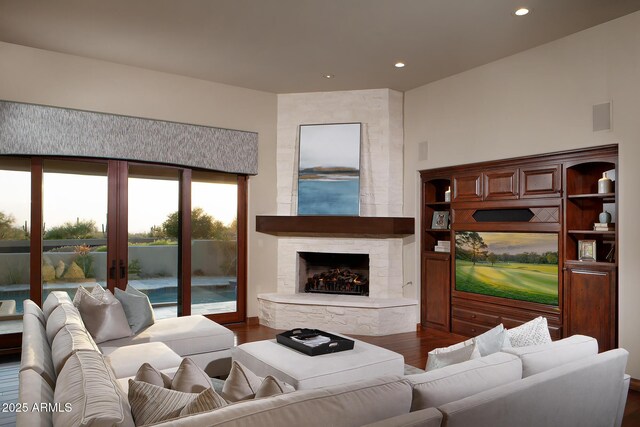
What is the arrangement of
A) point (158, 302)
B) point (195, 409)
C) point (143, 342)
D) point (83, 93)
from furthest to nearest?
point (158, 302)
point (83, 93)
point (143, 342)
point (195, 409)

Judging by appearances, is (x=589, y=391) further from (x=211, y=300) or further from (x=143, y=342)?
(x=211, y=300)

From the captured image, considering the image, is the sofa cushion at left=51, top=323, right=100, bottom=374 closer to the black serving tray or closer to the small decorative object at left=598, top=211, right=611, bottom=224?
the black serving tray

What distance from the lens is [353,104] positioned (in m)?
Result: 6.24

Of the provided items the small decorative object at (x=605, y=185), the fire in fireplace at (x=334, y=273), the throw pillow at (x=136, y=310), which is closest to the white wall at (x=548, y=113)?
the small decorative object at (x=605, y=185)

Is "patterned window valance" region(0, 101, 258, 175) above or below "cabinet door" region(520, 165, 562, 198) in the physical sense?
above

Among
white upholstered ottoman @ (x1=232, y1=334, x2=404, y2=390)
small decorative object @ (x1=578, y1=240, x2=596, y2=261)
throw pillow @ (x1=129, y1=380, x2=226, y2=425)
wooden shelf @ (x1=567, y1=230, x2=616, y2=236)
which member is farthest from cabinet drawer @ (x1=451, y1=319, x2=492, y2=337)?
throw pillow @ (x1=129, y1=380, x2=226, y2=425)

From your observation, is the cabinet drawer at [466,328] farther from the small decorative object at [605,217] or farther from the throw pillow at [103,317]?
the throw pillow at [103,317]

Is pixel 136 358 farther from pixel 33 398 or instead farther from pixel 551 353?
pixel 551 353

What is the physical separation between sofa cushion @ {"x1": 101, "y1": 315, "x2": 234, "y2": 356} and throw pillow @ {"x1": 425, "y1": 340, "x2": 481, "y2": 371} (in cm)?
214

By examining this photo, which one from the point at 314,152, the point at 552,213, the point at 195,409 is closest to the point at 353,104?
the point at 314,152

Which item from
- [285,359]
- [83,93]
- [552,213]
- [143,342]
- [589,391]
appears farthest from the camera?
[83,93]

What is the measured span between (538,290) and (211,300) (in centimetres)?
391

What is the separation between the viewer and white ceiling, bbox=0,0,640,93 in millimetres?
3887

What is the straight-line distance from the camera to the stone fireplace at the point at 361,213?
19.4 feet
